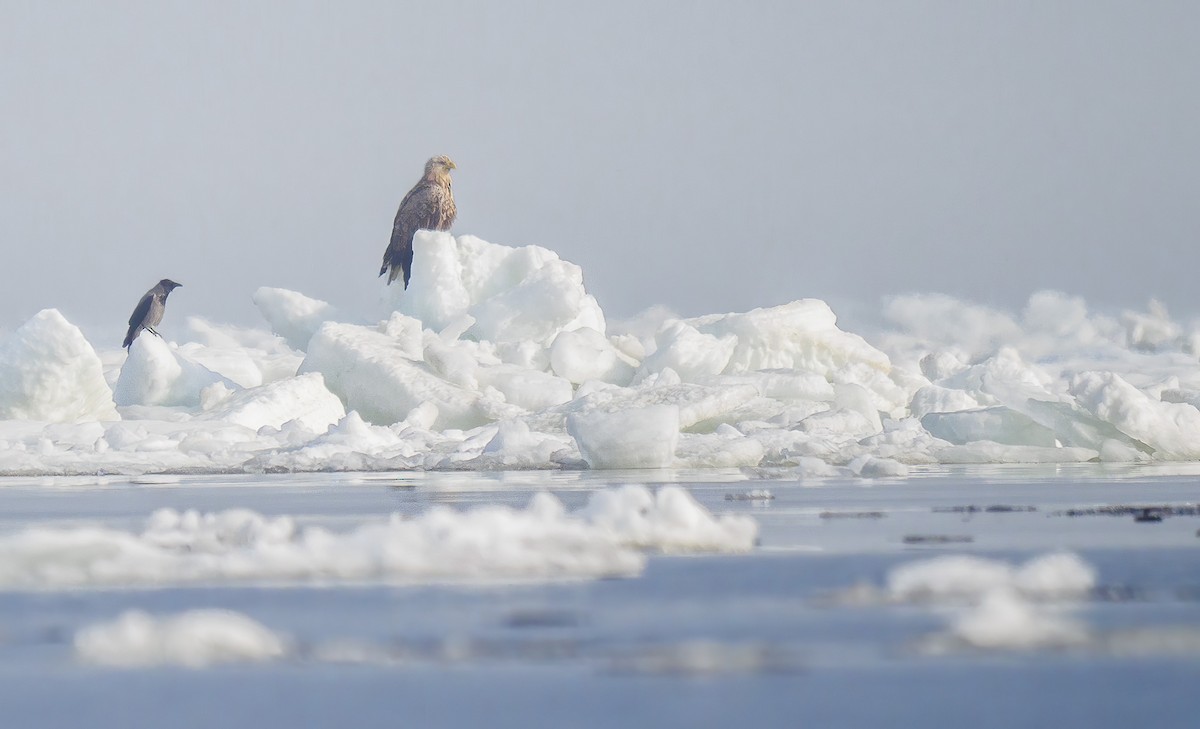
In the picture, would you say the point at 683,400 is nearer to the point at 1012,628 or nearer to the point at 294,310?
the point at 294,310

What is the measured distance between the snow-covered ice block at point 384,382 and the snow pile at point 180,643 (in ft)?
42.1

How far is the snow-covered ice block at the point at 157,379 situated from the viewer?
18141 millimetres

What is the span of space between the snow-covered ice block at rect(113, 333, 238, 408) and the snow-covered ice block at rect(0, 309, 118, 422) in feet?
4.51

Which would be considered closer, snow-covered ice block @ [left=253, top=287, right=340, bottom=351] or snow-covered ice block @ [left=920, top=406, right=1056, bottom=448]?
snow-covered ice block @ [left=920, top=406, right=1056, bottom=448]

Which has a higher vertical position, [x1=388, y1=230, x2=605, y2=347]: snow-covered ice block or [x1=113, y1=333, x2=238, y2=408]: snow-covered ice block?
[x1=388, y1=230, x2=605, y2=347]: snow-covered ice block

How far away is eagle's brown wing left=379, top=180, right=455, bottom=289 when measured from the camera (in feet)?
75.1

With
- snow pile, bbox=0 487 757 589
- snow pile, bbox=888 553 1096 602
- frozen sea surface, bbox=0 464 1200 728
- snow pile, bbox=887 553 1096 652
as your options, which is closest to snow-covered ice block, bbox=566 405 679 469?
frozen sea surface, bbox=0 464 1200 728

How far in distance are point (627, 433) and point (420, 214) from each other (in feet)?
38.1

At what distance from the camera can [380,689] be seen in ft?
9.11

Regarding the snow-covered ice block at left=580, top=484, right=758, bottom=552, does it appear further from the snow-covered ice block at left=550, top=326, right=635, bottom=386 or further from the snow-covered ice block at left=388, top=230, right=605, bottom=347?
the snow-covered ice block at left=388, top=230, right=605, bottom=347

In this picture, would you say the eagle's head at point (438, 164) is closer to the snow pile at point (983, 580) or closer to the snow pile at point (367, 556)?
the snow pile at point (367, 556)

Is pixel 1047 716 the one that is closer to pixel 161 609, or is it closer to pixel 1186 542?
pixel 161 609

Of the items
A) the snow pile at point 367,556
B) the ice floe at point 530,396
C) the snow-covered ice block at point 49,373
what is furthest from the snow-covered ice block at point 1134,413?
the snow-covered ice block at point 49,373

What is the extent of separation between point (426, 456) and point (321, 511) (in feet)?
19.6
